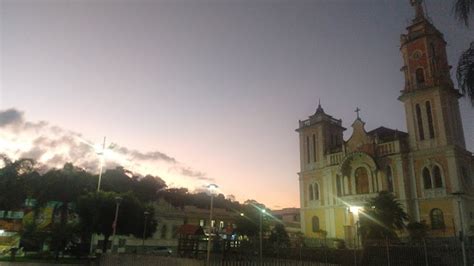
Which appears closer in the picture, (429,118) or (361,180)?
(429,118)

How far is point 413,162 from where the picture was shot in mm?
39219

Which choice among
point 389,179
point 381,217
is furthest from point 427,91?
point 381,217

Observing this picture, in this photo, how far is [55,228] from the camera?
37062mm

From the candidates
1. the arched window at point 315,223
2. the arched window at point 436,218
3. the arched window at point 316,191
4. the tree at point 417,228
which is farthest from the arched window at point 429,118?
the arched window at point 315,223

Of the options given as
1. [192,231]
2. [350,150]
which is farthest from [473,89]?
[350,150]

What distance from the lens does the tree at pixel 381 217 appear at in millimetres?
31078

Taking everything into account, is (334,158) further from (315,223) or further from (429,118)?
(429,118)

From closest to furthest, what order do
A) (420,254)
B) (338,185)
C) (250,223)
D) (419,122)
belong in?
(420,254) < (419,122) < (338,185) < (250,223)

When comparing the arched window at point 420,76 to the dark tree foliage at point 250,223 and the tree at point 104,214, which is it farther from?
the tree at point 104,214

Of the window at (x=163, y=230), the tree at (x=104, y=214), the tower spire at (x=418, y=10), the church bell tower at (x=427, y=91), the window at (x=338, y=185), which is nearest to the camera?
the tree at (x=104, y=214)

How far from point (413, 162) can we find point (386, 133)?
20.1ft

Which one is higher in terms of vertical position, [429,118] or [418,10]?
[418,10]

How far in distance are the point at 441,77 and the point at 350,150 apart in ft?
41.2

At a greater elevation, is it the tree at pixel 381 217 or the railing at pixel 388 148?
the railing at pixel 388 148
